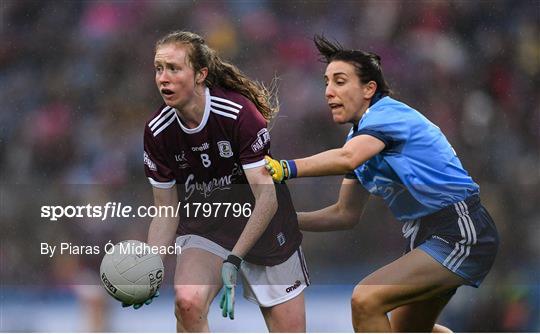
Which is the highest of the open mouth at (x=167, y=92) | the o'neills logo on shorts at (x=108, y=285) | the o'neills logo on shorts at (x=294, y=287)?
the open mouth at (x=167, y=92)

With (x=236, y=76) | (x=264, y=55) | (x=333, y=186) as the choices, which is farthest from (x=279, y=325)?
(x=264, y=55)

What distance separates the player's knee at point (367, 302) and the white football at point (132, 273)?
1019 mm

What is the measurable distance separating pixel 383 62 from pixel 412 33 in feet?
1.23

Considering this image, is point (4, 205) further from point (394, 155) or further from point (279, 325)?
point (394, 155)

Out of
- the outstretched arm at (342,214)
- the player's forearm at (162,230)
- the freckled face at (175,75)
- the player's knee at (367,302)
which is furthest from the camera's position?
the outstretched arm at (342,214)

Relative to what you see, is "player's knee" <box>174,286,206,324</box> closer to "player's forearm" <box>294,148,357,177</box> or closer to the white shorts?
the white shorts

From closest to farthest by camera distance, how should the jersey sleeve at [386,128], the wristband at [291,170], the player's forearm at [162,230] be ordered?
the wristband at [291,170] → the jersey sleeve at [386,128] → the player's forearm at [162,230]

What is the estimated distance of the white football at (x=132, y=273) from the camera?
15.6 feet

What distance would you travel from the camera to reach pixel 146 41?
7500 mm

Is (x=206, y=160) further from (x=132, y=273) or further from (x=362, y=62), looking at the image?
(x=362, y=62)

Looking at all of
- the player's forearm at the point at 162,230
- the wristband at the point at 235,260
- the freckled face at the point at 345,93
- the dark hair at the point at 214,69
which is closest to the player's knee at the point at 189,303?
the wristband at the point at 235,260

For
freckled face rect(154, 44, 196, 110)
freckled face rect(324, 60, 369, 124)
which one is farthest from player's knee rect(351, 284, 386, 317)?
freckled face rect(154, 44, 196, 110)

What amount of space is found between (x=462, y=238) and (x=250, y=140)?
108 cm

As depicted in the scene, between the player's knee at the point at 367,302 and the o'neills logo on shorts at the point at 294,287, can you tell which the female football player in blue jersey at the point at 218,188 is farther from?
the player's knee at the point at 367,302
